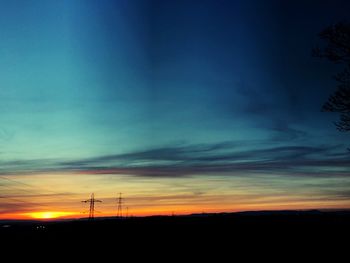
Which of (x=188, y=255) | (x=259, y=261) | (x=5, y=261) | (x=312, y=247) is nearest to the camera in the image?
(x=259, y=261)

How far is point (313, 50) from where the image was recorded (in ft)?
78.2

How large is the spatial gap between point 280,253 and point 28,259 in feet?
41.7

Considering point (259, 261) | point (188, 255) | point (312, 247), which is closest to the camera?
point (259, 261)

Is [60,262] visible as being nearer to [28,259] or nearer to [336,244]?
[28,259]

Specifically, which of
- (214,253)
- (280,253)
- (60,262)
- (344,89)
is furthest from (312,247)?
(60,262)

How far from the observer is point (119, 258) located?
82.2 feet

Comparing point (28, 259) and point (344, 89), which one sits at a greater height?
point (344, 89)

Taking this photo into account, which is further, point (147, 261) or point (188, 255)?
point (188, 255)

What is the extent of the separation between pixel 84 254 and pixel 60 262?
13.6ft

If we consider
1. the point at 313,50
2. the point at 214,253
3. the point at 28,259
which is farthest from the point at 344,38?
the point at 28,259

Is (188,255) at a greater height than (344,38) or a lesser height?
lesser

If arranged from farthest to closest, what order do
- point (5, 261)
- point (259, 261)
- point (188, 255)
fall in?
point (188, 255) < point (5, 261) < point (259, 261)

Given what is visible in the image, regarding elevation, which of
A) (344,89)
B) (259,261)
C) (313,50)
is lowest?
(259,261)

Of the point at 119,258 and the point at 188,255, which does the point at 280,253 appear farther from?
the point at 119,258
